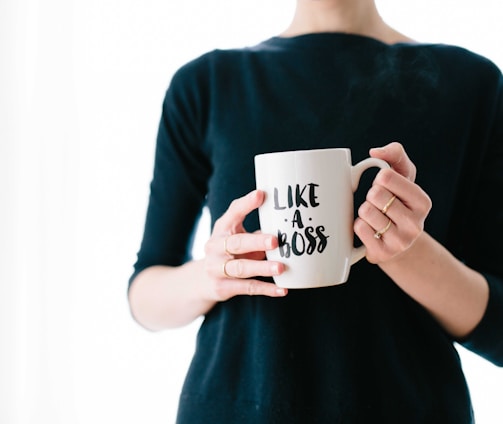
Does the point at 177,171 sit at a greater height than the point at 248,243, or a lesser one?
greater

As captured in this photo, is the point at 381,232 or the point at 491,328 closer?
the point at 381,232

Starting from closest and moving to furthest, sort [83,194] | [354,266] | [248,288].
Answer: [248,288]
[354,266]
[83,194]

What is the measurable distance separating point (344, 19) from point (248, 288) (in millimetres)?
478

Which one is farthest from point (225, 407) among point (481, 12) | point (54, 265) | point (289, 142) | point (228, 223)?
point (481, 12)

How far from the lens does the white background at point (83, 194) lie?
136 cm

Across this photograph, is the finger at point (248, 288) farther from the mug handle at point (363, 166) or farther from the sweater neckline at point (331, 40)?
the sweater neckline at point (331, 40)

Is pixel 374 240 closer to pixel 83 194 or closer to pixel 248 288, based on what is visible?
pixel 248 288

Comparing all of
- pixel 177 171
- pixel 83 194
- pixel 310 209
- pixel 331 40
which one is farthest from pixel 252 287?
pixel 83 194

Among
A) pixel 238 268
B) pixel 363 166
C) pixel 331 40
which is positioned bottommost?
pixel 238 268

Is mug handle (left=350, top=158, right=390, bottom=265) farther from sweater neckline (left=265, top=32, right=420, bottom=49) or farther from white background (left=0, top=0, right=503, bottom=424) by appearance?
white background (left=0, top=0, right=503, bottom=424)

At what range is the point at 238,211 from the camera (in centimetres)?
63

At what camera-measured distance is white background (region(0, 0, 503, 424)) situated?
1357 mm

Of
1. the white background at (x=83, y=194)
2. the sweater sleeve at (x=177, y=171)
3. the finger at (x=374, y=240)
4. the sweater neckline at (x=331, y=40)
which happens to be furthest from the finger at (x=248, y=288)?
the white background at (x=83, y=194)

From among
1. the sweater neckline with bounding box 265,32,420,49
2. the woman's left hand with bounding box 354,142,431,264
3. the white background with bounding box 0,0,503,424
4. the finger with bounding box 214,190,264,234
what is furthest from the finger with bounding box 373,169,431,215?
the white background with bounding box 0,0,503,424
